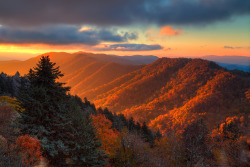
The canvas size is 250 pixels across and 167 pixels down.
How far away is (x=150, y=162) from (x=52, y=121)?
39.3ft

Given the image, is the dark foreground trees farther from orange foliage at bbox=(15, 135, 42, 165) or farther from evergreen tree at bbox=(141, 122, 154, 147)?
evergreen tree at bbox=(141, 122, 154, 147)

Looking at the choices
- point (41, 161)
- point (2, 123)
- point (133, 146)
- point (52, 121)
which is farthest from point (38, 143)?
point (133, 146)

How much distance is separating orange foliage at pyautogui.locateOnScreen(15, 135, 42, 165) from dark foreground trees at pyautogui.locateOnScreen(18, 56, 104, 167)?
3.99ft

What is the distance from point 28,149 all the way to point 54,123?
3.90 metres

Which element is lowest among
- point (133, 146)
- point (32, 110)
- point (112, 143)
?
point (112, 143)

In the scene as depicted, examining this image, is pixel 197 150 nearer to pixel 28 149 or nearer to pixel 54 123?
pixel 54 123

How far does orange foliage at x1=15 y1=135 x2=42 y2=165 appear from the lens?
35.9 ft

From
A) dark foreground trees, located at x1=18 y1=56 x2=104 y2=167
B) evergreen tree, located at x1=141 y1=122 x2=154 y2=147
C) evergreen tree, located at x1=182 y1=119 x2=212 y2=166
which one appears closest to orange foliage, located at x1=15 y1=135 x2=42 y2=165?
dark foreground trees, located at x1=18 y1=56 x2=104 y2=167

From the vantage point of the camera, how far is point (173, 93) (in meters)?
185

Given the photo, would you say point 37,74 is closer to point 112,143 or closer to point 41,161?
point 41,161

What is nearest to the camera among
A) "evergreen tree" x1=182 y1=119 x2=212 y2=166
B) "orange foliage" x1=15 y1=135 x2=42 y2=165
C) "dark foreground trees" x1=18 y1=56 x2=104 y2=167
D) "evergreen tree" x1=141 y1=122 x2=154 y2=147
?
"orange foliage" x1=15 y1=135 x2=42 y2=165

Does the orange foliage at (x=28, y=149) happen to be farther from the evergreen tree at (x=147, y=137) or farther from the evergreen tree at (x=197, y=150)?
the evergreen tree at (x=147, y=137)

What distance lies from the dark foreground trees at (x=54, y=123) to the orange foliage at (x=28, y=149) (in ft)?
3.99

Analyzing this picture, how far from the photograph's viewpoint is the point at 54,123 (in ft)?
49.2
